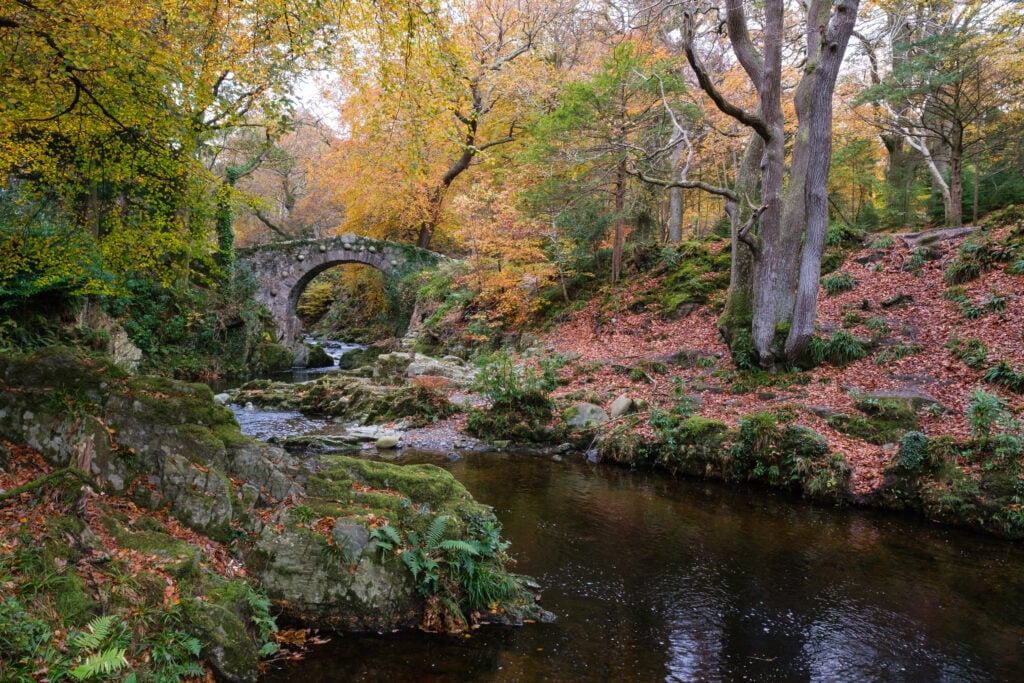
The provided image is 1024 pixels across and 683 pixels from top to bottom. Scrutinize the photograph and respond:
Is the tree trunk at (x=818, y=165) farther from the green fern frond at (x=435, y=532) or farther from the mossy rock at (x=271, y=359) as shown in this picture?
the mossy rock at (x=271, y=359)

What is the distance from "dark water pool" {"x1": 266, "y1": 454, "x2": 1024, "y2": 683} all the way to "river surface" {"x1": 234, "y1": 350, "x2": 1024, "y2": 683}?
16 mm

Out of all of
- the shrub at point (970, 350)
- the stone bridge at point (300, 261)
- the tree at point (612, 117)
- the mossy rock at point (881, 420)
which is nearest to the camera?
the mossy rock at point (881, 420)

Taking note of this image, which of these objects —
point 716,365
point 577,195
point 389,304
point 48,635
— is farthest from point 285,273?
point 48,635

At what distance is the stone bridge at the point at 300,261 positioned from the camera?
22.0 metres

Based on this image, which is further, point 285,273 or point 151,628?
point 285,273

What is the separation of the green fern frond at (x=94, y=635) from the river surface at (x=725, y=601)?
110cm

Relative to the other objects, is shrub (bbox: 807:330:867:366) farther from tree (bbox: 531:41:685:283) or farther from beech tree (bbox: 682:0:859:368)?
tree (bbox: 531:41:685:283)

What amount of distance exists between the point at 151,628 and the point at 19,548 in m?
0.86

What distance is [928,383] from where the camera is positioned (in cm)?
901

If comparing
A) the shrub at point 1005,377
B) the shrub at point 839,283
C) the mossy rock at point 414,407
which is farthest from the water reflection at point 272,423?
the shrub at point 839,283

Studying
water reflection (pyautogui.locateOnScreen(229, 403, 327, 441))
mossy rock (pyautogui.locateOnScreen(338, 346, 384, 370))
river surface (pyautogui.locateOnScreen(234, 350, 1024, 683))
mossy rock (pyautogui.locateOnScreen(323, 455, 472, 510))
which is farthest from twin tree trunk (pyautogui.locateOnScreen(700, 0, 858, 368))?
mossy rock (pyautogui.locateOnScreen(338, 346, 384, 370))

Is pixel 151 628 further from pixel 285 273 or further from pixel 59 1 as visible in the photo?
pixel 285 273

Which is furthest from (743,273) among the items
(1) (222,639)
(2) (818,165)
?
(1) (222,639)

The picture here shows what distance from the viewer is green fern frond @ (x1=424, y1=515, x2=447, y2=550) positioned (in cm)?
448
